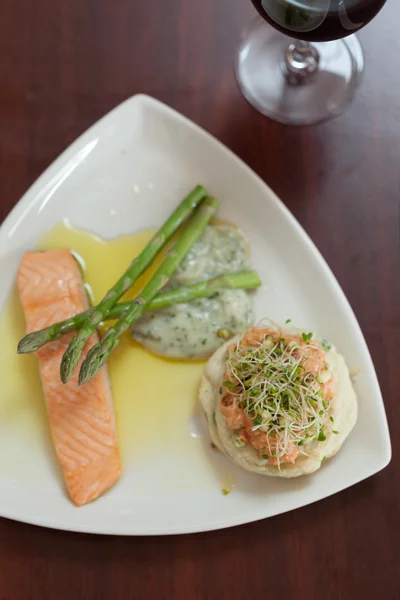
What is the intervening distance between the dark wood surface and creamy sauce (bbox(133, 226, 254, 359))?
0.42 meters

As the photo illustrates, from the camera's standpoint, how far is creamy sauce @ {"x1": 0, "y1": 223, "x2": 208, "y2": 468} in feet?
9.15

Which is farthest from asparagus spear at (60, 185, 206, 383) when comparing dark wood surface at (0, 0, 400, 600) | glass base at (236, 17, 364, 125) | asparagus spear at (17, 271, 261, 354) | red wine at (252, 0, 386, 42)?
red wine at (252, 0, 386, 42)

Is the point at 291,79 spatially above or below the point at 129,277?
above

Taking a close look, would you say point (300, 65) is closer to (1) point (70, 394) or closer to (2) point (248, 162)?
(2) point (248, 162)

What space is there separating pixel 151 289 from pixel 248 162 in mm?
762

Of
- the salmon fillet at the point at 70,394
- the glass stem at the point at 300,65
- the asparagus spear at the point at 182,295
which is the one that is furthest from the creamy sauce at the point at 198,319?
the glass stem at the point at 300,65

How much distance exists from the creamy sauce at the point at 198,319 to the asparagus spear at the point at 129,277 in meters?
0.15

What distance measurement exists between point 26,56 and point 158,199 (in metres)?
0.98

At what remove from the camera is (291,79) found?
3049 millimetres

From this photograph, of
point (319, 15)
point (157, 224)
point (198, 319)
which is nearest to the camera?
point (319, 15)

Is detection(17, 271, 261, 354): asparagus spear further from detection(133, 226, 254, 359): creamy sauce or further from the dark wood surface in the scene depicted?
the dark wood surface

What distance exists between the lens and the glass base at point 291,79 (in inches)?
119

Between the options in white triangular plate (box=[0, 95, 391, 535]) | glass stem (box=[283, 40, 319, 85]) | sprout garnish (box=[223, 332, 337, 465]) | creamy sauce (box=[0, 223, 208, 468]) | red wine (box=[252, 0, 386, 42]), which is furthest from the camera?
glass stem (box=[283, 40, 319, 85])

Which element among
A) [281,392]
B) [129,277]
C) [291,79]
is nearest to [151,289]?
[129,277]
